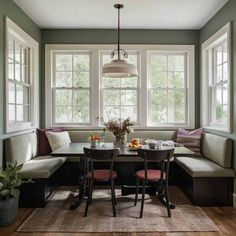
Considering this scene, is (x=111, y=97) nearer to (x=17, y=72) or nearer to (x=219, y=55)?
(x=17, y=72)

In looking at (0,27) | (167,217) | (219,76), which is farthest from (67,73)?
(167,217)

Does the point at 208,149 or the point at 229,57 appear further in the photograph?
the point at 208,149

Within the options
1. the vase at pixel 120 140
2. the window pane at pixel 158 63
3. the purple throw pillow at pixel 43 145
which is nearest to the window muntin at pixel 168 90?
the window pane at pixel 158 63

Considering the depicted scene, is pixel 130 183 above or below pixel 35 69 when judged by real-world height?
below

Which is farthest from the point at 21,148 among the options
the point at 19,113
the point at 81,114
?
the point at 81,114

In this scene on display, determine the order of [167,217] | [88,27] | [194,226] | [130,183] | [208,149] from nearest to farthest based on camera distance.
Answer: [194,226], [167,217], [208,149], [130,183], [88,27]

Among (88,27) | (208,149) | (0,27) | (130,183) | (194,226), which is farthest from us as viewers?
(88,27)

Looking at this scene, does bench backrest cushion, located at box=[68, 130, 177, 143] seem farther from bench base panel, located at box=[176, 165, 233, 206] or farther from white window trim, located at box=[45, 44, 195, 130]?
bench base panel, located at box=[176, 165, 233, 206]

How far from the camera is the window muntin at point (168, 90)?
5035 mm

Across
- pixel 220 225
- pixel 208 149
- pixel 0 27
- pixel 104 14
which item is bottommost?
pixel 220 225

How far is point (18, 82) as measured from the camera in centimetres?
405

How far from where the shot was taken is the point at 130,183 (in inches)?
175

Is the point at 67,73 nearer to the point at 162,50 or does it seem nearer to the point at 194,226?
the point at 162,50

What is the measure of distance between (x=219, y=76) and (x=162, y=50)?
1177 millimetres
